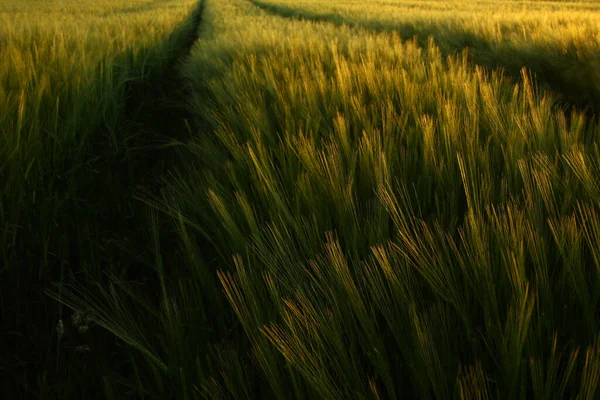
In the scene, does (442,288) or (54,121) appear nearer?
(442,288)

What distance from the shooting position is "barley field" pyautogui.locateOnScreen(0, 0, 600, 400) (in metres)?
0.42

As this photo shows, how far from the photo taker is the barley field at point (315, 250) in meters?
0.42

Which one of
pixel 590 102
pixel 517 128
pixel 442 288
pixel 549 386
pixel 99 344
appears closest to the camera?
pixel 549 386

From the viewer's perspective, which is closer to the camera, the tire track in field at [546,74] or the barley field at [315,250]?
the barley field at [315,250]

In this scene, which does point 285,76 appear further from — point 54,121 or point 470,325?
point 470,325

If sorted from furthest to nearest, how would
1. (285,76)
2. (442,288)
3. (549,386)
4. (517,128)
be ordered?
(285,76)
(517,128)
(442,288)
(549,386)

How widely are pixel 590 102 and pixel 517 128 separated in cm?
146

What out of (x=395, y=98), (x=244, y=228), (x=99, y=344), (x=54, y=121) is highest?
(x=395, y=98)

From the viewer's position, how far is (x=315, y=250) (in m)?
0.59

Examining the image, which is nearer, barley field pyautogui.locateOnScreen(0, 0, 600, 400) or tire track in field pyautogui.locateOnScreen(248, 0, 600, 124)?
barley field pyautogui.locateOnScreen(0, 0, 600, 400)

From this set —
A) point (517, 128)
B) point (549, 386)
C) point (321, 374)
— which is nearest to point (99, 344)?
point (321, 374)

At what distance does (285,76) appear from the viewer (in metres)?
1.52

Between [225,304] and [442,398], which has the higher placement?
[442,398]

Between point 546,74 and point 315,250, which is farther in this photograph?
point 546,74
